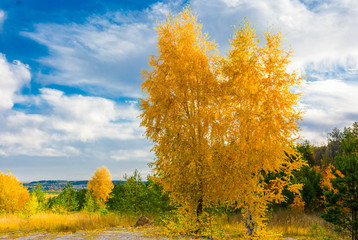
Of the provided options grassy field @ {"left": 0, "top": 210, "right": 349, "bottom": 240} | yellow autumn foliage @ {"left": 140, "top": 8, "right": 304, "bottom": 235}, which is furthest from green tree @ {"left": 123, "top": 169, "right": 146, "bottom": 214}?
yellow autumn foliage @ {"left": 140, "top": 8, "right": 304, "bottom": 235}

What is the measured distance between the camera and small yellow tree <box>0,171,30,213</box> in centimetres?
3030

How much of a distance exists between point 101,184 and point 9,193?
75.7 feet

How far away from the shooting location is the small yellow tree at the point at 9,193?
3030 cm

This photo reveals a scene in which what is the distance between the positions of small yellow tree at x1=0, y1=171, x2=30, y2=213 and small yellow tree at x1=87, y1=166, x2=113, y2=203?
18.7 meters

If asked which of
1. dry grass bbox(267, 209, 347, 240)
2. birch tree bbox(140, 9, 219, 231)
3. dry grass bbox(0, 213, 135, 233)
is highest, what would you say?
birch tree bbox(140, 9, 219, 231)

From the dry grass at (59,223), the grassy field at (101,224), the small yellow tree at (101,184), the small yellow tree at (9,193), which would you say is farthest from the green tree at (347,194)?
the small yellow tree at (101,184)

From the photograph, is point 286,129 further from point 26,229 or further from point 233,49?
point 26,229

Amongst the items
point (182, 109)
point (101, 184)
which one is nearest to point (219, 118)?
point (182, 109)

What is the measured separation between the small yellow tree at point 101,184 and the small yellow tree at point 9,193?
18.7m

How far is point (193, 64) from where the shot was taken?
12938 mm

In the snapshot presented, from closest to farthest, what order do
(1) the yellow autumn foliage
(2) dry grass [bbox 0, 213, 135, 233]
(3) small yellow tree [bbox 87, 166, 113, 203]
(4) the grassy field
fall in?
1. (1) the yellow autumn foliage
2. (4) the grassy field
3. (2) dry grass [bbox 0, 213, 135, 233]
4. (3) small yellow tree [bbox 87, 166, 113, 203]

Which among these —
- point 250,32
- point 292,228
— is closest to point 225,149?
point 250,32

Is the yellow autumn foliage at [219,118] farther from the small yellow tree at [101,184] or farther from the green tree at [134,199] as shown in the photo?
the small yellow tree at [101,184]

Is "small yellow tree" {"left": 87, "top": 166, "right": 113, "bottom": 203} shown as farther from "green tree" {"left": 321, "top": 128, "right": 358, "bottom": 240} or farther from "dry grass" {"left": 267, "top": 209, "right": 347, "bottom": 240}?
"green tree" {"left": 321, "top": 128, "right": 358, "bottom": 240}
